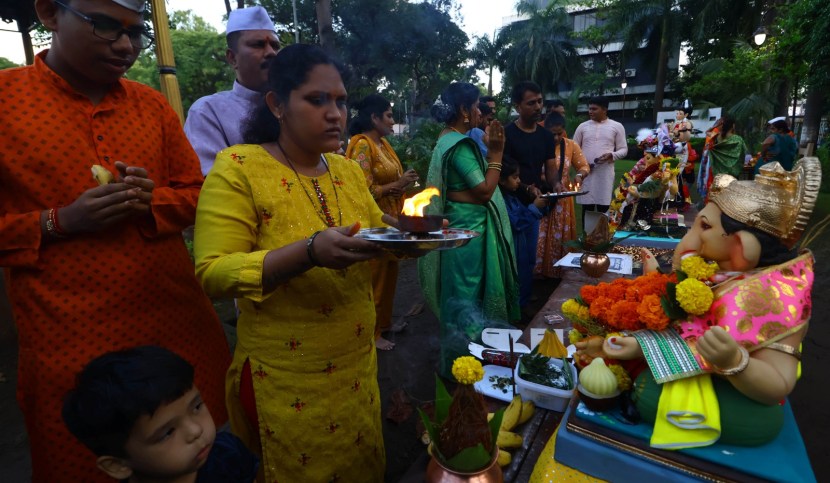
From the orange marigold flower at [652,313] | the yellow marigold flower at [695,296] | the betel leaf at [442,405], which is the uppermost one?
the yellow marigold flower at [695,296]

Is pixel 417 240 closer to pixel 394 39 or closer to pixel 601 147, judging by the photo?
pixel 601 147

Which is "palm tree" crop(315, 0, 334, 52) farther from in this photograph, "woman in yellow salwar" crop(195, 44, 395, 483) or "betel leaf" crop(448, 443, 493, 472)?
"betel leaf" crop(448, 443, 493, 472)

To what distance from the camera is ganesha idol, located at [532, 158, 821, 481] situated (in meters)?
1.56

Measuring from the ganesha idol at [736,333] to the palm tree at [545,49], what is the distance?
41.6m

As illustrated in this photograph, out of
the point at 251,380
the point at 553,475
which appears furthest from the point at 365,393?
the point at 553,475

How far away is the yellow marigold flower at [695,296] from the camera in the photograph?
5.60 feet

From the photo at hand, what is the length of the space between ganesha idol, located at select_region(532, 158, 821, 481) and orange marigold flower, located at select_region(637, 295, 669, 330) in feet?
0.11

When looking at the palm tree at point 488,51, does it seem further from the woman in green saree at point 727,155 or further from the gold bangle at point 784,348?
the gold bangle at point 784,348

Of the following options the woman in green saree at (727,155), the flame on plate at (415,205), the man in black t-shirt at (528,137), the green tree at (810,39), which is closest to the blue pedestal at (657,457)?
the flame on plate at (415,205)

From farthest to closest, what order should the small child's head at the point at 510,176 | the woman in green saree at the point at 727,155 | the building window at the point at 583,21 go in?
the building window at the point at 583,21 < the woman in green saree at the point at 727,155 < the small child's head at the point at 510,176

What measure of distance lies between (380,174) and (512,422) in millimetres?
3190

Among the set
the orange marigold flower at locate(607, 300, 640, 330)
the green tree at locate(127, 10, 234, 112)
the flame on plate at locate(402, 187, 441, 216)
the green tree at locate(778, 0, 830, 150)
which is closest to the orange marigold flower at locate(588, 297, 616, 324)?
the orange marigold flower at locate(607, 300, 640, 330)

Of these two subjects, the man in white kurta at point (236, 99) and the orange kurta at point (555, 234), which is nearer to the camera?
the man in white kurta at point (236, 99)

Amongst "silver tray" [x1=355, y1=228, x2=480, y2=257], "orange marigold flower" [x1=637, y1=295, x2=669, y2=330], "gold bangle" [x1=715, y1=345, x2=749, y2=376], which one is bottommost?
"gold bangle" [x1=715, y1=345, x2=749, y2=376]
